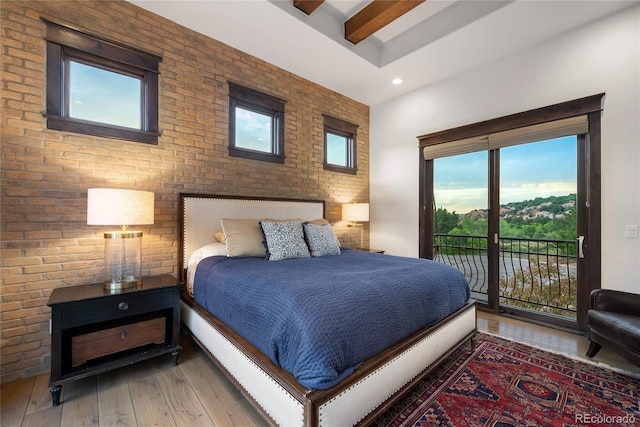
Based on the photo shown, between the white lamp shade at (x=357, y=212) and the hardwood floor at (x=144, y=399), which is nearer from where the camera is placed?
the hardwood floor at (x=144, y=399)

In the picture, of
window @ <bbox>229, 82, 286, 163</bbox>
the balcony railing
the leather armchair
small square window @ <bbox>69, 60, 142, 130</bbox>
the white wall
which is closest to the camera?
the leather armchair

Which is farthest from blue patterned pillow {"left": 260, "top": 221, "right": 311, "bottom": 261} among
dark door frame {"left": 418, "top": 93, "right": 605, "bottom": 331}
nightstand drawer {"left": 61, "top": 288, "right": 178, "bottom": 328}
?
dark door frame {"left": 418, "top": 93, "right": 605, "bottom": 331}

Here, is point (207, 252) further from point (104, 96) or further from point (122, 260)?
point (104, 96)

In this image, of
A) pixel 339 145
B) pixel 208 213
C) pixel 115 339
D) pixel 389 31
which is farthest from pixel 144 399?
pixel 389 31

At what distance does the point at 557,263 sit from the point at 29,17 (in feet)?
18.2

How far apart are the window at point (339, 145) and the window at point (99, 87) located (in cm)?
238

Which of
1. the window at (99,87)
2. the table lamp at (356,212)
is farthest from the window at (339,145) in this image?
the window at (99,87)

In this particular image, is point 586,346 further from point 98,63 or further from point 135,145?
point 98,63

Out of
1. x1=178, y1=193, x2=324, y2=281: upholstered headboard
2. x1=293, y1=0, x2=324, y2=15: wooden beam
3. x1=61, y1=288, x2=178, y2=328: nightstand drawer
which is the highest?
x1=293, y1=0, x2=324, y2=15: wooden beam

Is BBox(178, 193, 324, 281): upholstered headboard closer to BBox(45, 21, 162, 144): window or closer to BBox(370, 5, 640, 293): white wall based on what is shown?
BBox(45, 21, 162, 144): window

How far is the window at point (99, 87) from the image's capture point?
86.3 inches

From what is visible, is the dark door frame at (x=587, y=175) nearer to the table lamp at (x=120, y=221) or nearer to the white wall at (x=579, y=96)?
the white wall at (x=579, y=96)

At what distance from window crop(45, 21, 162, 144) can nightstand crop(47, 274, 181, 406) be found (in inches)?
53.6

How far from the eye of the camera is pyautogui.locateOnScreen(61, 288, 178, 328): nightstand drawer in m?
1.84
